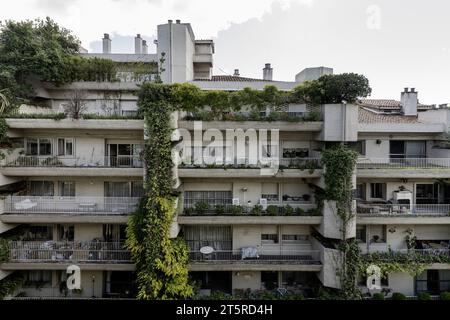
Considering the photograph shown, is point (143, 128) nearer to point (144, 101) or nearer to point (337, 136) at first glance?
point (144, 101)

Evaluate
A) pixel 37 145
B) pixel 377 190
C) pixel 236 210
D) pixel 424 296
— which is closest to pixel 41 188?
pixel 37 145

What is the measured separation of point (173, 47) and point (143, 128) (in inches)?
280

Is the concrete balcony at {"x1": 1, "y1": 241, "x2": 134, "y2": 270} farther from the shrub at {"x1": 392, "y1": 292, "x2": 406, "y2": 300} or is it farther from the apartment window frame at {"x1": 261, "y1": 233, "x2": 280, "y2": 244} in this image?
the shrub at {"x1": 392, "y1": 292, "x2": 406, "y2": 300}

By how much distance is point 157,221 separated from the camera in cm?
1570

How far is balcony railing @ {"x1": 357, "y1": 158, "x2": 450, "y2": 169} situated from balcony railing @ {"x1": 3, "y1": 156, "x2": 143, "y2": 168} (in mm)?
14002

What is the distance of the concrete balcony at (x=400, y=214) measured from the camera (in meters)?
17.5

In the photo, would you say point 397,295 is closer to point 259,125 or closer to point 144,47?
point 259,125

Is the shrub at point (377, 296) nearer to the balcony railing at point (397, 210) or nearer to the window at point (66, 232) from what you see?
the balcony railing at point (397, 210)

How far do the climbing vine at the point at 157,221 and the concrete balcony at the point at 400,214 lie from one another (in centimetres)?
1069

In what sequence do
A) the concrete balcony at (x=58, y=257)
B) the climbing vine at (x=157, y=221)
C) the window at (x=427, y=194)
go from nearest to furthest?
the climbing vine at (x=157, y=221) → the concrete balcony at (x=58, y=257) → the window at (x=427, y=194)

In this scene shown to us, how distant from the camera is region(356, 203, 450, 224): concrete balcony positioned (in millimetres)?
17453

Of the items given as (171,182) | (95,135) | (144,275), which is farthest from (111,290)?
(95,135)

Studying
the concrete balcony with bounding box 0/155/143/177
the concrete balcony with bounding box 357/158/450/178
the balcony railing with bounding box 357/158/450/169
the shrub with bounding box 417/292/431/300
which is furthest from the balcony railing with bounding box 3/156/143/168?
the shrub with bounding box 417/292/431/300

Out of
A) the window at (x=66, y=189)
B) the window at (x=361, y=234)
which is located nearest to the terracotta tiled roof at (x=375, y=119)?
the window at (x=361, y=234)
